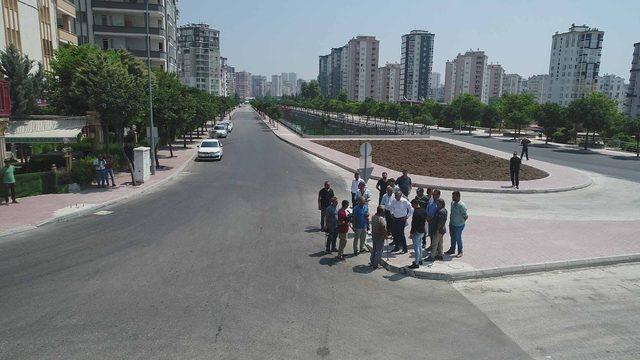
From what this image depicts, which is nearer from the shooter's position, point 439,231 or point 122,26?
point 439,231

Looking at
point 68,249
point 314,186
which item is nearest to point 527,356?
point 68,249

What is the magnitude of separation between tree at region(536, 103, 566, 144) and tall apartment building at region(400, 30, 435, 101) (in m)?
132

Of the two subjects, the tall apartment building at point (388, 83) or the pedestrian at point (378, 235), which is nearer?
the pedestrian at point (378, 235)

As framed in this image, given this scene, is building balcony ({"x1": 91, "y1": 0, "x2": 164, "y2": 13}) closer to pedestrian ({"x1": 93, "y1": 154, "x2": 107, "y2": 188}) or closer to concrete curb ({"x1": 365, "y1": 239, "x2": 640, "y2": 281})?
pedestrian ({"x1": 93, "y1": 154, "x2": 107, "y2": 188})

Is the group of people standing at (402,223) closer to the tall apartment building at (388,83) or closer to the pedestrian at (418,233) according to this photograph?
A: the pedestrian at (418,233)

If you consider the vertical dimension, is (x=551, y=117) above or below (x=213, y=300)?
above

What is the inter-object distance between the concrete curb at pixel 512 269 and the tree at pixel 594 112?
34558 millimetres

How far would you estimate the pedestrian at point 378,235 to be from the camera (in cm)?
975

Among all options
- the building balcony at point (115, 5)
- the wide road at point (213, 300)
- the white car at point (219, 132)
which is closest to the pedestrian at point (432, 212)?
the wide road at point (213, 300)

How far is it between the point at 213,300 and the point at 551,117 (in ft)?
151

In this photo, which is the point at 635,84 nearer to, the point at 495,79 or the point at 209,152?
the point at 495,79

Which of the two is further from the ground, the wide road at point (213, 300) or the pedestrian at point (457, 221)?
the pedestrian at point (457, 221)

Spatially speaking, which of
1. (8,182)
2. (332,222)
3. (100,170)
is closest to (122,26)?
(100,170)

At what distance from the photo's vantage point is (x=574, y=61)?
449 feet
